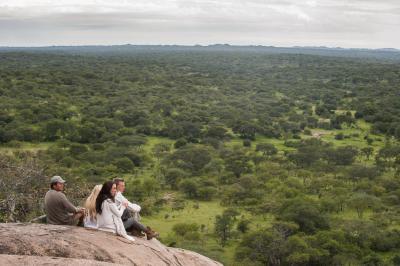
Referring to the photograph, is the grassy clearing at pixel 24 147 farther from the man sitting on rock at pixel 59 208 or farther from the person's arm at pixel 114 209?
the person's arm at pixel 114 209

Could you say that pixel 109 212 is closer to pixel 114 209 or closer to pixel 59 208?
pixel 114 209

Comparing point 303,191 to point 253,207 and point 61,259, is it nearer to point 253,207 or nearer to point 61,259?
point 253,207

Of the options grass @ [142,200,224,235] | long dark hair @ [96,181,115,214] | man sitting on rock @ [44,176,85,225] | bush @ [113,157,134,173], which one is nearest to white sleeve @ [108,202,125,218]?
long dark hair @ [96,181,115,214]

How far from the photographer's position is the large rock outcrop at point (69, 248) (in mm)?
7488

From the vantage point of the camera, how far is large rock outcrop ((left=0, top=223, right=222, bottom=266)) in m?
7.49

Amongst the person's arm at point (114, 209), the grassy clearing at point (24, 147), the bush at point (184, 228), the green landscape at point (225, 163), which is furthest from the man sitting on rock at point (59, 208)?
the grassy clearing at point (24, 147)

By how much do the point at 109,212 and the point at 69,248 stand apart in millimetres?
1154

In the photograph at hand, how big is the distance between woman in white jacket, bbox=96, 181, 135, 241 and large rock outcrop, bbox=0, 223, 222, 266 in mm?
131

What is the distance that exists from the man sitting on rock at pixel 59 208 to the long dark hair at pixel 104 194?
1.32 ft

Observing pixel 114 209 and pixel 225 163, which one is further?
pixel 225 163

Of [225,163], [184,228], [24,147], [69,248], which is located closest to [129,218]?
[69,248]

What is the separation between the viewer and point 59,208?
9.41m

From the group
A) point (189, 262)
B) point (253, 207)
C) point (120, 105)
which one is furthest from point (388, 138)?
Result: point (189, 262)

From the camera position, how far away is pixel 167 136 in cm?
5719
